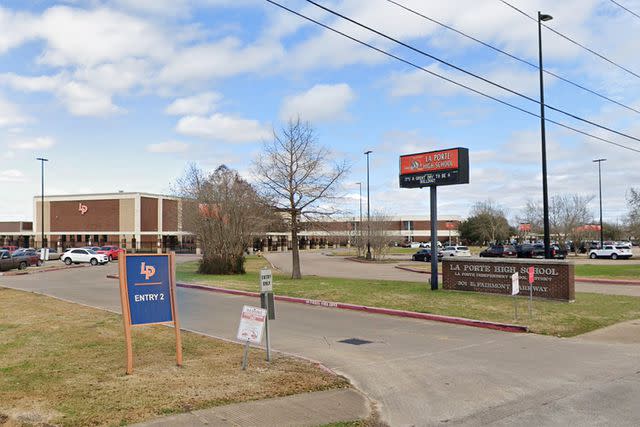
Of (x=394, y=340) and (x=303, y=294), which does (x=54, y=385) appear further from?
(x=303, y=294)

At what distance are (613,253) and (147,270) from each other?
186 feet

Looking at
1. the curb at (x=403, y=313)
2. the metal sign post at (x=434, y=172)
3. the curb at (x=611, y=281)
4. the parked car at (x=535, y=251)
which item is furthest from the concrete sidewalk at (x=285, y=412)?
the parked car at (x=535, y=251)

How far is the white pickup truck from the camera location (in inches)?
2197

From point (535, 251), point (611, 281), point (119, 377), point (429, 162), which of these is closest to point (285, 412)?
point (119, 377)

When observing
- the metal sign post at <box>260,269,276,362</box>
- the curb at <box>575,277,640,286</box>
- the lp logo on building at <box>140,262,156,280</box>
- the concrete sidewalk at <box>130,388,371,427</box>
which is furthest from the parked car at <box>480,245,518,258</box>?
the concrete sidewalk at <box>130,388,371,427</box>

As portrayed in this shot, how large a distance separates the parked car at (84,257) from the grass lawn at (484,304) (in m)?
31.0

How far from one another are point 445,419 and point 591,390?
8.98 ft

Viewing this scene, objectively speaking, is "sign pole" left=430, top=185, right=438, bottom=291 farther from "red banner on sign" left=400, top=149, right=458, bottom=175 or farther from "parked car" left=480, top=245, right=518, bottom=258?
"parked car" left=480, top=245, right=518, bottom=258

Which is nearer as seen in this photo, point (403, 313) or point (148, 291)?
point (148, 291)

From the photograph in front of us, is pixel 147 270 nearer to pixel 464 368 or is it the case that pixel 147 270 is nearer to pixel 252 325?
pixel 252 325

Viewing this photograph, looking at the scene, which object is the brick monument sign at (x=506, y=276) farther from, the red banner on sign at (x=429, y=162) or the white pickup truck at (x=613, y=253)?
the white pickup truck at (x=613, y=253)

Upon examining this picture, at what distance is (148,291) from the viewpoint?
9.25 metres

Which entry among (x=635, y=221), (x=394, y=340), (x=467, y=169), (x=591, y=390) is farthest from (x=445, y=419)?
(x=635, y=221)

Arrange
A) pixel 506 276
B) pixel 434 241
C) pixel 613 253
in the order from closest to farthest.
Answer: pixel 506 276 → pixel 434 241 → pixel 613 253
